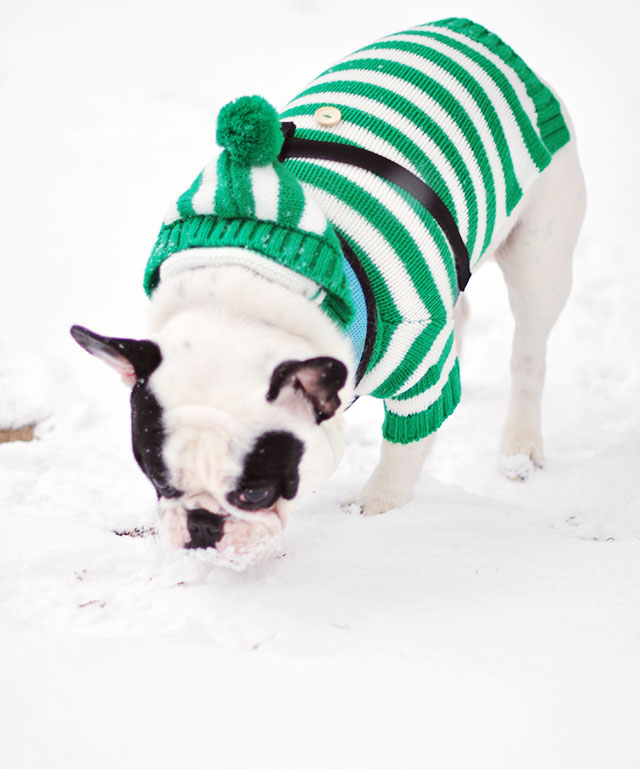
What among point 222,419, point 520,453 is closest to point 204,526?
point 222,419

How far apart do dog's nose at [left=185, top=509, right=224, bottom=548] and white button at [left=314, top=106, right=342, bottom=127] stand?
1.04 m

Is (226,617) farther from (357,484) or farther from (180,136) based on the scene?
(180,136)

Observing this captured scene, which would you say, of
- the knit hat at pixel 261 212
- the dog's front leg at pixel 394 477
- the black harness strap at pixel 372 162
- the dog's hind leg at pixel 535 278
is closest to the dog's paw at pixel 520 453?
the dog's hind leg at pixel 535 278

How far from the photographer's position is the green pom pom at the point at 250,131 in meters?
1.57

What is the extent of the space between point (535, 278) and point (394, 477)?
0.85 meters

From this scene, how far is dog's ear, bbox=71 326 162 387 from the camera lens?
1.44m

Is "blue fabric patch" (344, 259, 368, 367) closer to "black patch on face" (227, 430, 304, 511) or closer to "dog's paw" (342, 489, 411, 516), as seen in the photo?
"black patch on face" (227, 430, 304, 511)

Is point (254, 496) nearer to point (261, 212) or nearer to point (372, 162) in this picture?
point (261, 212)

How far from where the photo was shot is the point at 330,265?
1566mm

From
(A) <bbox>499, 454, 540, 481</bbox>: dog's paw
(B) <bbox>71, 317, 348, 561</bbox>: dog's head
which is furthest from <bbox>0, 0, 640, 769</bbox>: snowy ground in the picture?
(B) <bbox>71, 317, 348, 561</bbox>: dog's head

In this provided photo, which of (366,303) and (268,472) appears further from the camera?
(366,303)

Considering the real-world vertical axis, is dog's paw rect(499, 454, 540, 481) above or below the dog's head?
below

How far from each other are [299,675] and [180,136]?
3.76m

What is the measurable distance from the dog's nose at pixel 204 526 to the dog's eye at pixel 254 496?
2.8 inches
